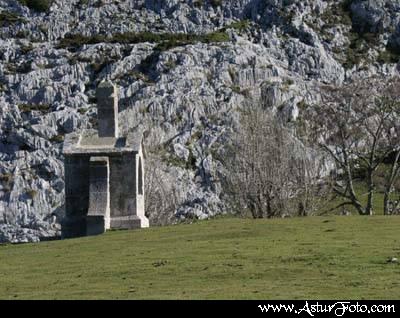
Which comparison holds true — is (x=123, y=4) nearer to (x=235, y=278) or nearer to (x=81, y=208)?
(x=81, y=208)

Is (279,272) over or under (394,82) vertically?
under

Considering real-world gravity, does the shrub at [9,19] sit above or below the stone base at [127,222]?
above

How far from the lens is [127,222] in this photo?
38625 millimetres

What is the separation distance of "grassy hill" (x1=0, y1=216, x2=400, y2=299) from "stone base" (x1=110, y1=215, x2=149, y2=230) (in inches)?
82.0

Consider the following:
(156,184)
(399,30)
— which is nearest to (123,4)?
(399,30)

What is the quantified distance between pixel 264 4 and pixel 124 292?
4845 inches

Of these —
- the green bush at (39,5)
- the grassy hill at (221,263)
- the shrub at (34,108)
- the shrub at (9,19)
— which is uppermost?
the green bush at (39,5)

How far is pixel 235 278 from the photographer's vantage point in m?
22.7

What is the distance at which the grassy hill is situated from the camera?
2081 centimetres

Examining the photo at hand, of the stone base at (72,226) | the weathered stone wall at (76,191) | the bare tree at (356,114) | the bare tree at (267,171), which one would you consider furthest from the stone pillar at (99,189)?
the bare tree at (356,114)

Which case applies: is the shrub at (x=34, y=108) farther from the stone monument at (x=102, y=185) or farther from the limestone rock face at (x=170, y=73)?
the stone monument at (x=102, y=185)

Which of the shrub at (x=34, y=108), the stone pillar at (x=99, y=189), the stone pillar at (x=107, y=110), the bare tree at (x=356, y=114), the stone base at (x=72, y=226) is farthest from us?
the shrub at (x=34, y=108)

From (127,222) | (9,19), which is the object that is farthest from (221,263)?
(9,19)

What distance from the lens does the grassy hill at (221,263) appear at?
68.3ft
